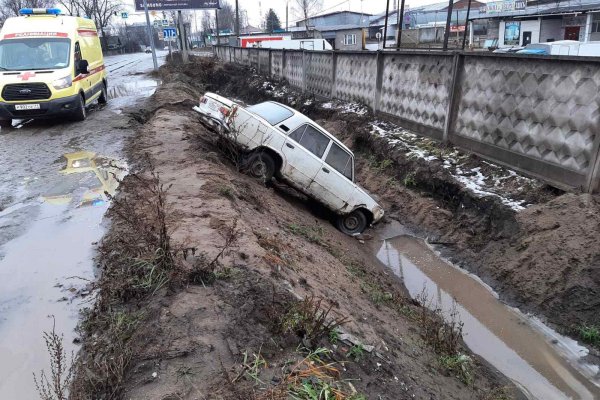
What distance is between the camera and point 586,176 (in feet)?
22.3

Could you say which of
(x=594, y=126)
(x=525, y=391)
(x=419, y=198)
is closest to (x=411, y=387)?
(x=525, y=391)

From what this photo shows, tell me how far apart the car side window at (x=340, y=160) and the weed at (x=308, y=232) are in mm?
1405

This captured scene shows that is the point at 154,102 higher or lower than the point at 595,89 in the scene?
lower

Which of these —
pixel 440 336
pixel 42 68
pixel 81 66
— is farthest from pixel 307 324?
pixel 81 66

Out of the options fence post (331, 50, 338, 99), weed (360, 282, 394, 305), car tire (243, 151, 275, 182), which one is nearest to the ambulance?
car tire (243, 151, 275, 182)

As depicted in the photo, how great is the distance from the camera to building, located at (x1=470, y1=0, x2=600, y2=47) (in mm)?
38781

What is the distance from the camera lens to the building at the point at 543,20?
38.8 metres

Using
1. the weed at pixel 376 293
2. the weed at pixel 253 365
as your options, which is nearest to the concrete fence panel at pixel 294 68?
the weed at pixel 376 293

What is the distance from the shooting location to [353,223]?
8938 millimetres

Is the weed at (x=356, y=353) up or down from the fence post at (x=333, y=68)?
down

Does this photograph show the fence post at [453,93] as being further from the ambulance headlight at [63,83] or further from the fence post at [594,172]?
the ambulance headlight at [63,83]

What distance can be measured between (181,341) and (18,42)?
13.3 meters

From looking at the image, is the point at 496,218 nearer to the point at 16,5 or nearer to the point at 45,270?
the point at 45,270

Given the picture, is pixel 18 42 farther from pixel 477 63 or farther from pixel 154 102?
pixel 477 63
